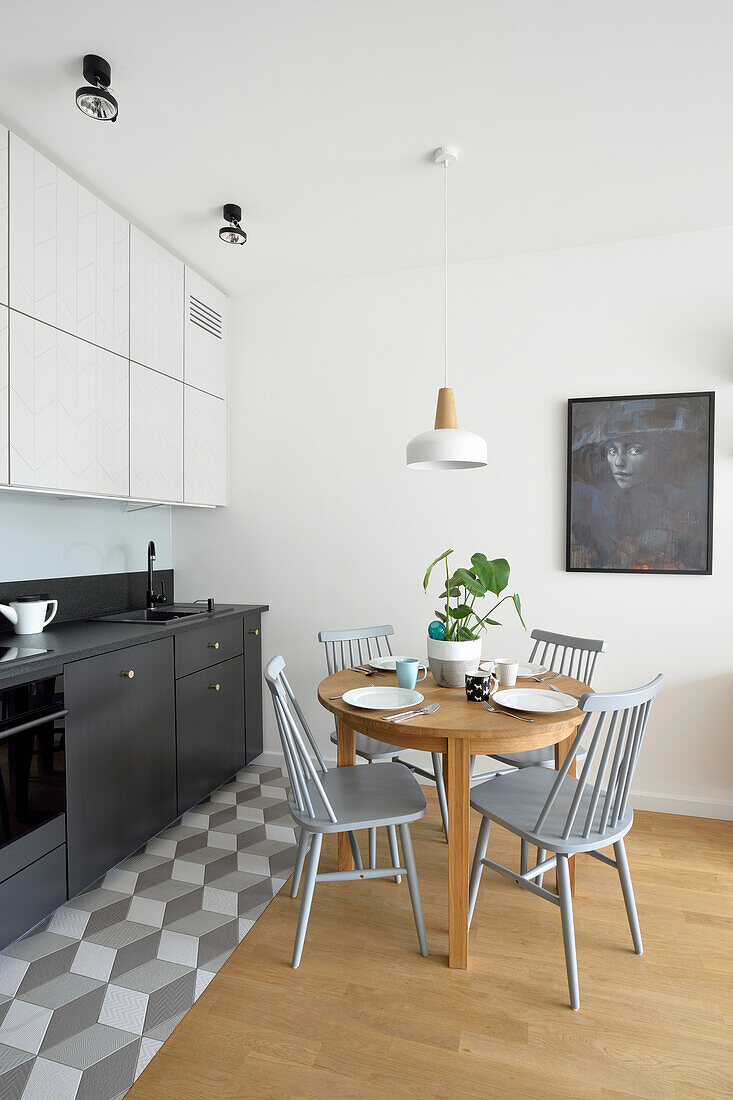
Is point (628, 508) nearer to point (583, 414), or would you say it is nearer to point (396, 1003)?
point (583, 414)

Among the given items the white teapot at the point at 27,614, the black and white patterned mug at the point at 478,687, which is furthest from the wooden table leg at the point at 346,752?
the white teapot at the point at 27,614

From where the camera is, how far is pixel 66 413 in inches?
97.8

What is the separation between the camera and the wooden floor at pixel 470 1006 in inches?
60.8

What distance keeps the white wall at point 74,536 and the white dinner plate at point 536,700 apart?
2137mm

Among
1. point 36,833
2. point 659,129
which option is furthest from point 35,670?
point 659,129

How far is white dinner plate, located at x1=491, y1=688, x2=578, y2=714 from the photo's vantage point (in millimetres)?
2020

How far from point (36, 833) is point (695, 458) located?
3.12 meters

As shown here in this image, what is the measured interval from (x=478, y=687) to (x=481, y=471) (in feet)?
4.85

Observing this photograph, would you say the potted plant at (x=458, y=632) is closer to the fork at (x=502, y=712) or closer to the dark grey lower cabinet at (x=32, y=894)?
the fork at (x=502, y=712)

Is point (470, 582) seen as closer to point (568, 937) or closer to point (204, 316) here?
point (568, 937)

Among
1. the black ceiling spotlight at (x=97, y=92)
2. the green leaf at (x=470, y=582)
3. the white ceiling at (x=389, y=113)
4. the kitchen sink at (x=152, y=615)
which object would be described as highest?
the white ceiling at (x=389, y=113)

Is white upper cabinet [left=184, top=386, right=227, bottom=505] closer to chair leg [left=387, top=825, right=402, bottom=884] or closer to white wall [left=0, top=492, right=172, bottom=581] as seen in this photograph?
white wall [left=0, top=492, right=172, bottom=581]

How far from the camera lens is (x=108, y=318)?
271 centimetres

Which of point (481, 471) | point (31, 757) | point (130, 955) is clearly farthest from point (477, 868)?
point (481, 471)
